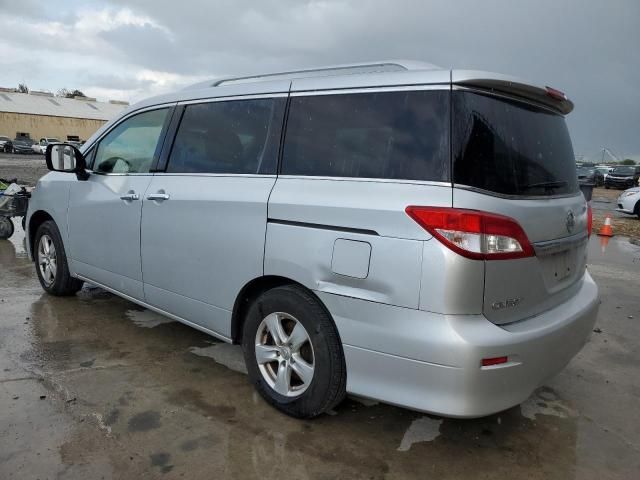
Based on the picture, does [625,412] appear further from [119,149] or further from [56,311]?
[56,311]

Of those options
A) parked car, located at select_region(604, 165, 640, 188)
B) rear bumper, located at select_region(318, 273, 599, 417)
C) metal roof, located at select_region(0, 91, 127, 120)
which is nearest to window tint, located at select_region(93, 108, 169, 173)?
rear bumper, located at select_region(318, 273, 599, 417)

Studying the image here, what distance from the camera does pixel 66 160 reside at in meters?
4.51

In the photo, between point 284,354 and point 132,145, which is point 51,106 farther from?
point 284,354

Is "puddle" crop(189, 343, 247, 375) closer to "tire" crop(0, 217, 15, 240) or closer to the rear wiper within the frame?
the rear wiper

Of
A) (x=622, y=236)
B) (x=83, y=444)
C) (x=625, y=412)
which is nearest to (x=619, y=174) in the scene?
(x=622, y=236)

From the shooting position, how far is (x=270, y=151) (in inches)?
123

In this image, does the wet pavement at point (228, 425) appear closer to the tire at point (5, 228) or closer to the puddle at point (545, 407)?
the puddle at point (545, 407)

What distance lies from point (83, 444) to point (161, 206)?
1.61 metres

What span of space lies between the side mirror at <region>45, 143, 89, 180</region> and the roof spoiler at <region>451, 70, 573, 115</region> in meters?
3.35

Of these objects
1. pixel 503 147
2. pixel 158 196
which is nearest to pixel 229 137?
pixel 158 196

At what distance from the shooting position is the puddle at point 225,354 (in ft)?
12.3

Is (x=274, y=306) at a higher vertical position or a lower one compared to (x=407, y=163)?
lower

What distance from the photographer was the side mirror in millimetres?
4492

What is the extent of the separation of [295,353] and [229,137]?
1467 mm
